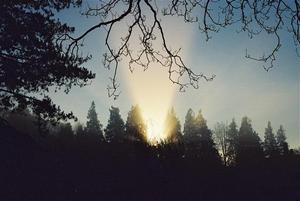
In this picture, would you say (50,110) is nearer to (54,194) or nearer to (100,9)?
(54,194)

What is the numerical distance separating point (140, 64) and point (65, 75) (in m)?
20.1

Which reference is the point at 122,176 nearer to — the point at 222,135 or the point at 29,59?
the point at 29,59

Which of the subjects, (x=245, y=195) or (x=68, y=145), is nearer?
(x=245, y=195)

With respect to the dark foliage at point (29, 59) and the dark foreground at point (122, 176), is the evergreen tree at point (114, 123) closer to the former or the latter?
the dark foreground at point (122, 176)

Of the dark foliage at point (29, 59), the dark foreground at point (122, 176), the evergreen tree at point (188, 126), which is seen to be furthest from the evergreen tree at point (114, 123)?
the dark foliage at point (29, 59)

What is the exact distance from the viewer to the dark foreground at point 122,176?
75.3 feet

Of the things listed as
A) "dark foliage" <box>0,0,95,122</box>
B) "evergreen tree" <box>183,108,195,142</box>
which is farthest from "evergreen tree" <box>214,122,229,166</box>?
"dark foliage" <box>0,0,95,122</box>

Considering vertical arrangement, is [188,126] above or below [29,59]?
above

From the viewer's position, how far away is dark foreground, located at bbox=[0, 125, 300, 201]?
22953 millimetres

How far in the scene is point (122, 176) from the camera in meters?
29.9

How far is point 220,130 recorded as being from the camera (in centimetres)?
10581

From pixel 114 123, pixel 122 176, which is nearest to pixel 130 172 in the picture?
pixel 122 176

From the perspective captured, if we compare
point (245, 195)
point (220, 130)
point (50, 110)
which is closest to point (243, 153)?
point (245, 195)

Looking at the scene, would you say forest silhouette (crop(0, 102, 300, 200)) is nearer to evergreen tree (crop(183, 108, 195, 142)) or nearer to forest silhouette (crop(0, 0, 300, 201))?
forest silhouette (crop(0, 0, 300, 201))
